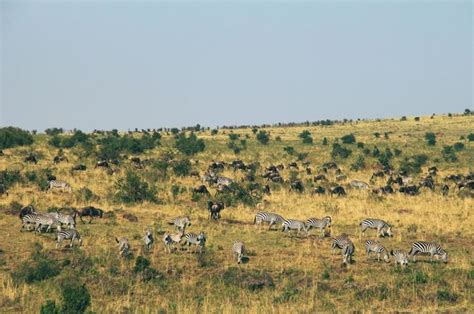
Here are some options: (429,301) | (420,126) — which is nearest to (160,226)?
(429,301)

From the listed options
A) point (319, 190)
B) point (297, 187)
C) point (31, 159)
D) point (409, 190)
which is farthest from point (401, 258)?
point (31, 159)

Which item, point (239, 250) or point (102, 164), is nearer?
point (239, 250)

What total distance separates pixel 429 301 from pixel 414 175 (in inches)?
1441

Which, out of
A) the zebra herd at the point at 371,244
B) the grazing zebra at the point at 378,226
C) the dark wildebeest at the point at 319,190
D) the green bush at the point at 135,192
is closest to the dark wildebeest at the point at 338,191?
the dark wildebeest at the point at 319,190

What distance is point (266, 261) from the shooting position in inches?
830

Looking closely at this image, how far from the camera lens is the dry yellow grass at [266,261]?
55.3 feet

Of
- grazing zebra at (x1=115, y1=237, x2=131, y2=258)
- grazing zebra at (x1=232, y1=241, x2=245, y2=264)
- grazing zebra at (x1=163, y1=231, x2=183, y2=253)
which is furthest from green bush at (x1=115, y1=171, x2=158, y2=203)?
grazing zebra at (x1=232, y1=241, x2=245, y2=264)

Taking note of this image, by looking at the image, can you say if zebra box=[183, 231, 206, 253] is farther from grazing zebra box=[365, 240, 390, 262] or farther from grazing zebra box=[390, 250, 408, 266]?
grazing zebra box=[390, 250, 408, 266]

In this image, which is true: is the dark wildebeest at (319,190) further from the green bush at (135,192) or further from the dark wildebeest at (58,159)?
the dark wildebeest at (58,159)

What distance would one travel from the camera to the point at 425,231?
2750 centimetres

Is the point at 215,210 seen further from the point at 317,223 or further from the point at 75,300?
the point at 75,300

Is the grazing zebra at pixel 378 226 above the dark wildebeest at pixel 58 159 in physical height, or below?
below

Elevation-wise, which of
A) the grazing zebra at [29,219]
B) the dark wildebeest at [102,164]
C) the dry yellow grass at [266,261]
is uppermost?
the dark wildebeest at [102,164]

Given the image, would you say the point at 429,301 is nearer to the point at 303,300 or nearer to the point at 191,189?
the point at 303,300
